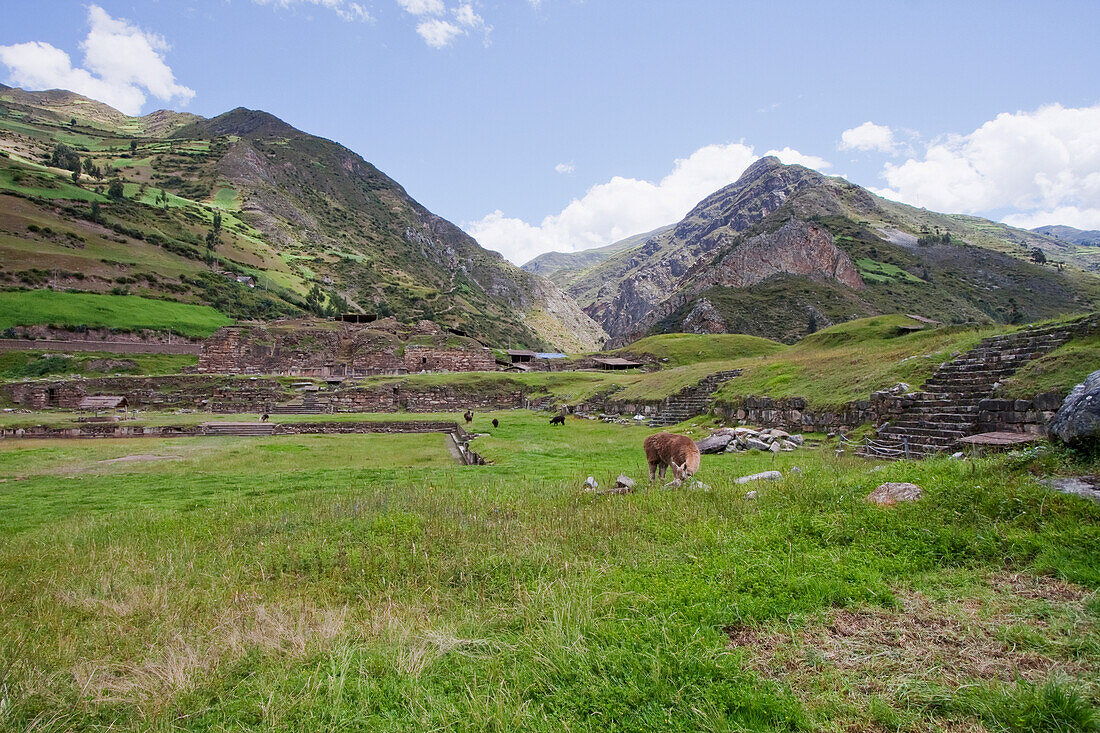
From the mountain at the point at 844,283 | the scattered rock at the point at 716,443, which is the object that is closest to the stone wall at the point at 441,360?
the scattered rock at the point at 716,443

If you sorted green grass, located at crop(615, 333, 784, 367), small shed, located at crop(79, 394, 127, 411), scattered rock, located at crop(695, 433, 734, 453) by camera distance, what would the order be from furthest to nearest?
green grass, located at crop(615, 333, 784, 367) → small shed, located at crop(79, 394, 127, 411) → scattered rock, located at crop(695, 433, 734, 453)

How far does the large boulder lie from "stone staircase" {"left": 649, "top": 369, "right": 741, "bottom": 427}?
18.3 meters

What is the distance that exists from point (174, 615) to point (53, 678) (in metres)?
1.07

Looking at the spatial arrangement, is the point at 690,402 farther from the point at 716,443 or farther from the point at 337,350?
the point at 337,350

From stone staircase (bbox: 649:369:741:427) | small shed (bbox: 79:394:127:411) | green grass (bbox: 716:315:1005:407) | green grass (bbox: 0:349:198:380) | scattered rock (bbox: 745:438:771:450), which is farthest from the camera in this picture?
green grass (bbox: 0:349:198:380)

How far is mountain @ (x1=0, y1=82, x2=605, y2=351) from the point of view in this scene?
70812 millimetres

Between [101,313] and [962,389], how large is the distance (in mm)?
77128

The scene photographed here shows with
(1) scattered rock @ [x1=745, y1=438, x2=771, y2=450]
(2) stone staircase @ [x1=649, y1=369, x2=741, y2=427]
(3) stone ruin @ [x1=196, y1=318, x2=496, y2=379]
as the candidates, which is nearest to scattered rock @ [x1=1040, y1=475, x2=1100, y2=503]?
→ (1) scattered rock @ [x1=745, y1=438, x2=771, y2=450]

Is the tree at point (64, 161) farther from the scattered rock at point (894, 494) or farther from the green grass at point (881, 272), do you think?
the green grass at point (881, 272)

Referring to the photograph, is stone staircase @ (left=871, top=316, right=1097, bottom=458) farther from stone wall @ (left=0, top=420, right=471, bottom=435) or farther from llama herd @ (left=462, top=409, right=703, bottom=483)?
stone wall @ (left=0, top=420, right=471, bottom=435)

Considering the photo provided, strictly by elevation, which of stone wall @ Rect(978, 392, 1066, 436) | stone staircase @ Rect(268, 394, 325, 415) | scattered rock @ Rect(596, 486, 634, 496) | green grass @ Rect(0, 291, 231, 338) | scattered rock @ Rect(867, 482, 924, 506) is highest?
green grass @ Rect(0, 291, 231, 338)

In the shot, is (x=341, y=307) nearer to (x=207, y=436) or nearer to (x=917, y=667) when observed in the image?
(x=207, y=436)

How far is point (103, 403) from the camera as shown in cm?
3519

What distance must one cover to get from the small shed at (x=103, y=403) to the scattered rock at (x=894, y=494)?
47088 mm
